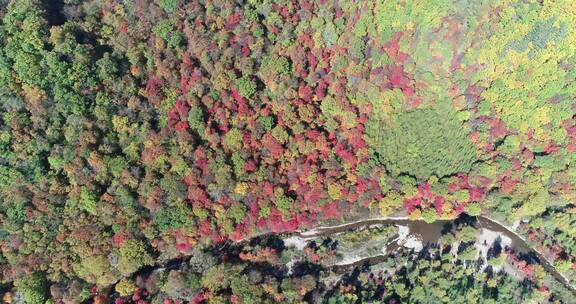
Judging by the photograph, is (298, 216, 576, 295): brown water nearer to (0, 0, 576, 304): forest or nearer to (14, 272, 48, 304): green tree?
(0, 0, 576, 304): forest

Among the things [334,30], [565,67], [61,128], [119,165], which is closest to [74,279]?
[119,165]

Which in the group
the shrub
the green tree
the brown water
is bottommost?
the green tree

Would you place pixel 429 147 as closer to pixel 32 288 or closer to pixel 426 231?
pixel 426 231

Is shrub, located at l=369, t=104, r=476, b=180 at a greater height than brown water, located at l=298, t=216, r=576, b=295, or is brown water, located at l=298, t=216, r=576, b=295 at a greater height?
shrub, located at l=369, t=104, r=476, b=180

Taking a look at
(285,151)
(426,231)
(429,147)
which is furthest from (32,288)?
(429,147)

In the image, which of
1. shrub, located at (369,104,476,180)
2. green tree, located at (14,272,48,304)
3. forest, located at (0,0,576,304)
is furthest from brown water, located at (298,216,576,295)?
green tree, located at (14,272,48,304)

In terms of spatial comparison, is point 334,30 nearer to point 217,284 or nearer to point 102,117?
point 102,117

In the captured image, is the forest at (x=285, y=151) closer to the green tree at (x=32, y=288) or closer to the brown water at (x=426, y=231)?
the green tree at (x=32, y=288)

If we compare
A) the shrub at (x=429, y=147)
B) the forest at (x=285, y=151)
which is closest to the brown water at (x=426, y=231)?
the forest at (x=285, y=151)

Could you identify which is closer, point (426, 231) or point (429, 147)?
point (429, 147)
